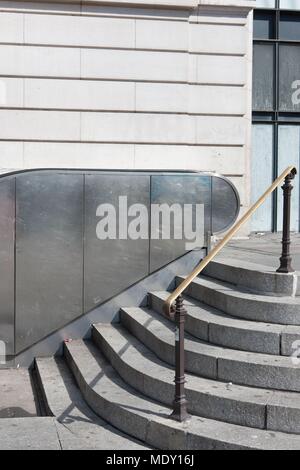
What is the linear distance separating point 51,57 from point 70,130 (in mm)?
1349

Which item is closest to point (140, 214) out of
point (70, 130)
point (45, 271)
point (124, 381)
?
point (45, 271)

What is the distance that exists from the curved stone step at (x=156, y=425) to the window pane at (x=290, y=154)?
7.63 m

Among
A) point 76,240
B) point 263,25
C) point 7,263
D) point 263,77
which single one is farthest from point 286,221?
point 263,25

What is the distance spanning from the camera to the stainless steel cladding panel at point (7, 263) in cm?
850

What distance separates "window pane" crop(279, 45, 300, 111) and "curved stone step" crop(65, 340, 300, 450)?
8.41 meters

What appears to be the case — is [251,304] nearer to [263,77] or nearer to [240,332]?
[240,332]

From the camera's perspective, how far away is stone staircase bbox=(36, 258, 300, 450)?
540cm

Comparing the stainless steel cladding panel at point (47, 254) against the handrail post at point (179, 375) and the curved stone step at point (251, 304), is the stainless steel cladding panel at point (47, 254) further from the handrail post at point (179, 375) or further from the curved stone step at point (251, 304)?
the handrail post at point (179, 375)

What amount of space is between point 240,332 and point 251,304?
15.5 inches

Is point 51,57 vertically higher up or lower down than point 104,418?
higher up

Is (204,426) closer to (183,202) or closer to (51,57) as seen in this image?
(183,202)

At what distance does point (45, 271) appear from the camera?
877cm

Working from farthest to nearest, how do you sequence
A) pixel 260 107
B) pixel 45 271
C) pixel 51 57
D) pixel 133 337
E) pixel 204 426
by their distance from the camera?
1. pixel 260 107
2. pixel 51 57
3. pixel 45 271
4. pixel 133 337
5. pixel 204 426
